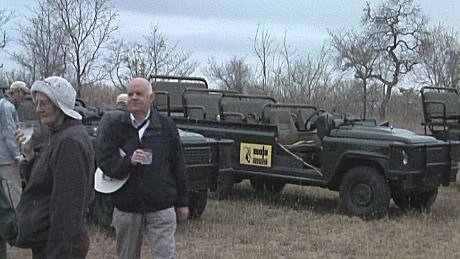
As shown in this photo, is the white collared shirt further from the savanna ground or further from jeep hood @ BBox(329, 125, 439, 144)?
jeep hood @ BBox(329, 125, 439, 144)

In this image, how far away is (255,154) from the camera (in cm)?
994

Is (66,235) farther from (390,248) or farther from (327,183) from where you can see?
(327,183)

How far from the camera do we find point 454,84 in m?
26.7

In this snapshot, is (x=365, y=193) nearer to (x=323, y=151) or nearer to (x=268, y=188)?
(x=323, y=151)

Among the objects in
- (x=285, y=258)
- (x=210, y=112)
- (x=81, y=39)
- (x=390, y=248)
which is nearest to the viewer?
(x=285, y=258)

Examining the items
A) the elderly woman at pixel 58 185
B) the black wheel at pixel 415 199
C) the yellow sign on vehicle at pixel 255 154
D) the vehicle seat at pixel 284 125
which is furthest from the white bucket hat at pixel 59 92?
the black wheel at pixel 415 199

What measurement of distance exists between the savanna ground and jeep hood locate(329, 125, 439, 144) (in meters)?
0.95

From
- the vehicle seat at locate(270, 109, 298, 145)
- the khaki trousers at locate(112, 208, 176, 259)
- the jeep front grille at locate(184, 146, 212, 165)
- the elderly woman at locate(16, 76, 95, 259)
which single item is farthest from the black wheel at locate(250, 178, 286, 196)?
the elderly woman at locate(16, 76, 95, 259)

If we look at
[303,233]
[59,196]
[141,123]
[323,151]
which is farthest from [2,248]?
[323,151]

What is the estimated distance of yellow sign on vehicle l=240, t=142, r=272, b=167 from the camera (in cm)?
984

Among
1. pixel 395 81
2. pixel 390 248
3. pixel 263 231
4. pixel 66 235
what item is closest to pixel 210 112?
pixel 263 231

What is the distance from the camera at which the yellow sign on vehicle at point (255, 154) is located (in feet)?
32.3

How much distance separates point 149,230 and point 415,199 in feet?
19.4

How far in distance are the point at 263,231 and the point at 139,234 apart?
352cm
